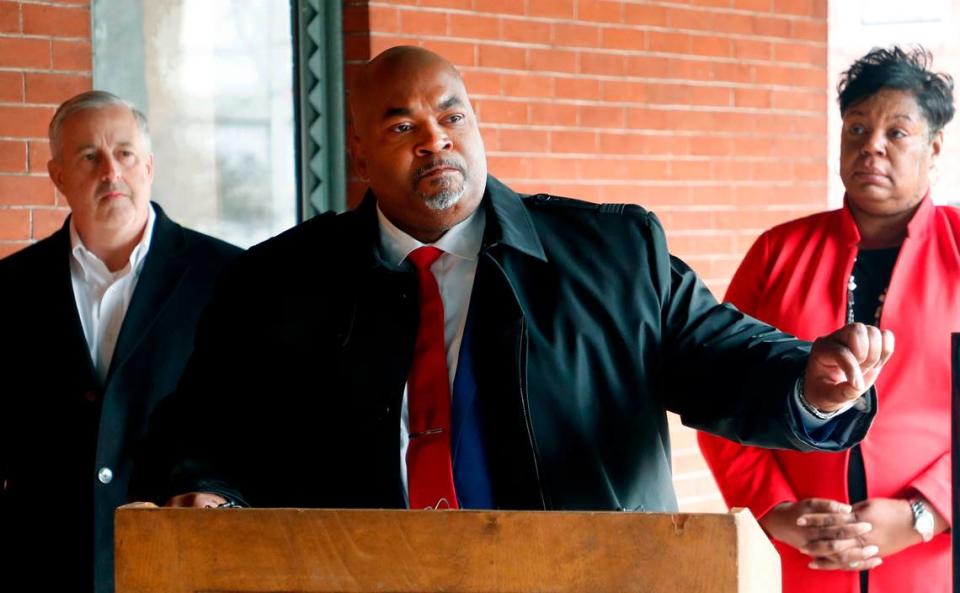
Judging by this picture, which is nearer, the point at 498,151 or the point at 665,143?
the point at 498,151

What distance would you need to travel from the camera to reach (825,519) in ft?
9.70

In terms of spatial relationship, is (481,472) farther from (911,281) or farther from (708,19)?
(708,19)

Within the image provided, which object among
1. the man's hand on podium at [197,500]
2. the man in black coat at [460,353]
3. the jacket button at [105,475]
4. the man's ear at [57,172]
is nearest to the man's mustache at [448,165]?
the man in black coat at [460,353]

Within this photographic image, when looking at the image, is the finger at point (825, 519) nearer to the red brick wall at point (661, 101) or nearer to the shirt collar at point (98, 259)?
the shirt collar at point (98, 259)

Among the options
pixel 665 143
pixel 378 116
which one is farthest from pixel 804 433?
pixel 665 143

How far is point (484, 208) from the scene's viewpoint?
244 cm

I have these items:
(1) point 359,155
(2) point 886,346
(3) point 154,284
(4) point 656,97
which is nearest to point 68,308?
(3) point 154,284

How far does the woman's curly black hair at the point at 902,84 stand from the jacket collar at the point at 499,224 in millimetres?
1209

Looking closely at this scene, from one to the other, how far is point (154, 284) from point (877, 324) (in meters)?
1.73

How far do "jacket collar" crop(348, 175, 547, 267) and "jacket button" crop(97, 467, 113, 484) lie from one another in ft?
3.38

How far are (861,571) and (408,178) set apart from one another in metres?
1.42

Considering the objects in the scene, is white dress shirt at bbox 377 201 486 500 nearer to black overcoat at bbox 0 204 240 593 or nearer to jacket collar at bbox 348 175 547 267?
jacket collar at bbox 348 175 547 267

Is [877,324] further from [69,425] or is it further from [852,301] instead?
[69,425]

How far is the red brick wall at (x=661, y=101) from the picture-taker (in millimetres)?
4680
